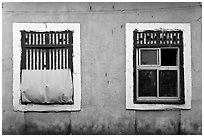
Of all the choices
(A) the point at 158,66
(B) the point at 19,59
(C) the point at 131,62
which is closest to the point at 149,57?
(A) the point at 158,66

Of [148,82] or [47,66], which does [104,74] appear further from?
[47,66]

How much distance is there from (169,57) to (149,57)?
0.43 meters

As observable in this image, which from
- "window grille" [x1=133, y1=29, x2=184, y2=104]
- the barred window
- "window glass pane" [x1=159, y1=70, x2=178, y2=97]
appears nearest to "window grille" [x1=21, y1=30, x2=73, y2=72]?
the barred window

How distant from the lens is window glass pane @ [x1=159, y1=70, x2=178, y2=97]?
7.03 meters

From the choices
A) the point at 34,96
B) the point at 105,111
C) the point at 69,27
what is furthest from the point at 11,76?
the point at 105,111

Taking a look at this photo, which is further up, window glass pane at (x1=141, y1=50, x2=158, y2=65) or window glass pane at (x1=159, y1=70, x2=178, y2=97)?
window glass pane at (x1=141, y1=50, x2=158, y2=65)

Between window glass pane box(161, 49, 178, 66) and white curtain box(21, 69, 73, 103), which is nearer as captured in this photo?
white curtain box(21, 69, 73, 103)

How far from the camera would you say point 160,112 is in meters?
7.00

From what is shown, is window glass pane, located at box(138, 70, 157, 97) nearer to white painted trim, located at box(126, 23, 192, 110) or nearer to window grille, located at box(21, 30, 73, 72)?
white painted trim, located at box(126, 23, 192, 110)

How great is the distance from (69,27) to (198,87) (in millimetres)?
2969

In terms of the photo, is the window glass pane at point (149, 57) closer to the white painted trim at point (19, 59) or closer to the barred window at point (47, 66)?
the white painted trim at point (19, 59)

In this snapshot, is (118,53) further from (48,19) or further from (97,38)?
(48,19)

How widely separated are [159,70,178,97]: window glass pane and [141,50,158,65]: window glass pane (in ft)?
0.89

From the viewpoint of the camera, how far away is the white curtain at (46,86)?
689 cm
